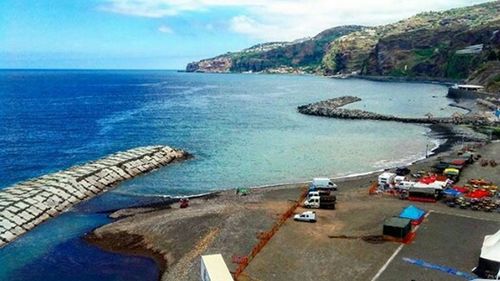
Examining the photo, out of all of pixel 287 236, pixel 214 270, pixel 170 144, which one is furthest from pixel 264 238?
pixel 170 144

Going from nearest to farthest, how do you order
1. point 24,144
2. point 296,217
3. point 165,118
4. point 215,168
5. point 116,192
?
1. point 296,217
2. point 116,192
3. point 215,168
4. point 24,144
5. point 165,118

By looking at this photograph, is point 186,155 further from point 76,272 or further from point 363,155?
point 76,272

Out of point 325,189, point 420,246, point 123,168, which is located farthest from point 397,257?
point 123,168

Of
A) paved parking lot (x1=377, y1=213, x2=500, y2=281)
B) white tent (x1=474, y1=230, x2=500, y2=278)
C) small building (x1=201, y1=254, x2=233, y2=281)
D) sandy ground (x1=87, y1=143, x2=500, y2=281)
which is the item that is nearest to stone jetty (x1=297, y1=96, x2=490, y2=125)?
sandy ground (x1=87, y1=143, x2=500, y2=281)

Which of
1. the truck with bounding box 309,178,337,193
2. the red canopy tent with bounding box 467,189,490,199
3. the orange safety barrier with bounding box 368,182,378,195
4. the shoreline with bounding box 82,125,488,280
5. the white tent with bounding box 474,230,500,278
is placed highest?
the white tent with bounding box 474,230,500,278

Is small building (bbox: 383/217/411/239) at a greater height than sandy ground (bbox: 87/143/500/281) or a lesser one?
greater

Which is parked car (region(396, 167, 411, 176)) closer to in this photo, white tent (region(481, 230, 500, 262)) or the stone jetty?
white tent (region(481, 230, 500, 262))

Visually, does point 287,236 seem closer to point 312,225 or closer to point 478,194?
point 312,225
